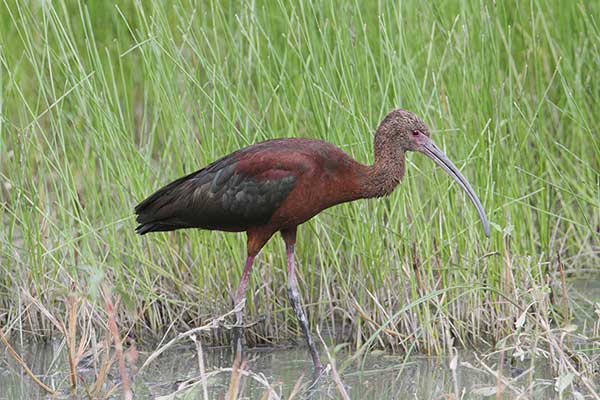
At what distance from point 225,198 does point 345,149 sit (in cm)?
78

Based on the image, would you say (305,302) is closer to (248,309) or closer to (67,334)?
(248,309)

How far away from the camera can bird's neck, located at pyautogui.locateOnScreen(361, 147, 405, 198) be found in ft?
Answer: 20.3

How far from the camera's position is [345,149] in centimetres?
669

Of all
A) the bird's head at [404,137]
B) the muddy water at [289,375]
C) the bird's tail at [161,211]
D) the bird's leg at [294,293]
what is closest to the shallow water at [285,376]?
the muddy water at [289,375]

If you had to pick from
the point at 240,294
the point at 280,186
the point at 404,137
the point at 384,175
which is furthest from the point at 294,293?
the point at 404,137

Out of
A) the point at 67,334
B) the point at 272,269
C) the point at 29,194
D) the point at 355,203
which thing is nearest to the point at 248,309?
the point at 272,269

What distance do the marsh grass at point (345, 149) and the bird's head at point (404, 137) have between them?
18cm

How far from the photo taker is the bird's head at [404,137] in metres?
6.20

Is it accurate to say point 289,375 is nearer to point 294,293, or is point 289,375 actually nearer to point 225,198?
point 294,293

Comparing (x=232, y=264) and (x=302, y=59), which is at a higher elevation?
(x=302, y=59)

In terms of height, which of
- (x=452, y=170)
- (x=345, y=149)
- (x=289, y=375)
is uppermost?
(x=345, y=149)

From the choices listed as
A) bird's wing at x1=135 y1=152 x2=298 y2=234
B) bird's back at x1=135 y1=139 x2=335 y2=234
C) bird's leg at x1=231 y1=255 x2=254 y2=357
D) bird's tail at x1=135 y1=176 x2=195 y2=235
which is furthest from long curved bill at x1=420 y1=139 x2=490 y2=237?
bird's tail at x1=135 y1=176 x2=195 y2=235

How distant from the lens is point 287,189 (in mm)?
6230

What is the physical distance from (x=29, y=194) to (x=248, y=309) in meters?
1.45
